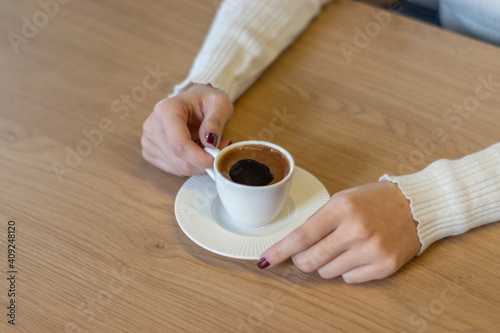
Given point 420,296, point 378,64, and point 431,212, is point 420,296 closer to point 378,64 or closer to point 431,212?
point 431,212

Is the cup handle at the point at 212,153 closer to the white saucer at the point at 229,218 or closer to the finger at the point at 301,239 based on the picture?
the white saucer at the point at 229,218

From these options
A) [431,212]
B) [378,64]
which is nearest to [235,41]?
[378,64]

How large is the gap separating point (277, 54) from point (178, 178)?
449 millimetres

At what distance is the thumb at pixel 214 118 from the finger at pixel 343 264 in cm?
30

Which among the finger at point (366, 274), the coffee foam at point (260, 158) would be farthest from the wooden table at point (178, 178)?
the coffee foam at point (260, 158)

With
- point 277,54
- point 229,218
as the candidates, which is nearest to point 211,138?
point 229,218

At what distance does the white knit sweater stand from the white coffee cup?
0.58 feet

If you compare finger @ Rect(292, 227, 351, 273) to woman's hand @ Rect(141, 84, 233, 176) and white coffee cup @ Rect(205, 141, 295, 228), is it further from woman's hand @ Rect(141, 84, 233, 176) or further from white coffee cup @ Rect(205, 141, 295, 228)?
woman's hand @ Rect(141, 84, 233, 176)

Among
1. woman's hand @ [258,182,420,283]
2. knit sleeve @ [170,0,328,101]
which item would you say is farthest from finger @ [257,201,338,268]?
knit sleeve @ [170,0,328,101]

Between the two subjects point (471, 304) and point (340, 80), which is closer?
point (471, 304)

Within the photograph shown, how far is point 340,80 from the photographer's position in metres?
1.19

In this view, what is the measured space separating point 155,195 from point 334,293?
1.18 feet

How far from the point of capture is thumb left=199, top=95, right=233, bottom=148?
941mm

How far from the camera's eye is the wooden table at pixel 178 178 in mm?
738
